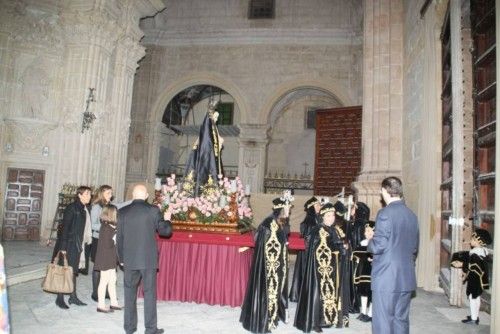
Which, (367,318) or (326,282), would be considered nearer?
(326,282)

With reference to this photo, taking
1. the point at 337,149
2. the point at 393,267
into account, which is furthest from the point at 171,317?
the point at 337,149

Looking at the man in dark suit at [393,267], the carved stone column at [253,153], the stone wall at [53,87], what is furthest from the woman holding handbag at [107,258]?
the carved stone column at [253,153]

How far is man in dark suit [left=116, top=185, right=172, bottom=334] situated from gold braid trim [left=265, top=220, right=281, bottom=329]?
122 centimetres

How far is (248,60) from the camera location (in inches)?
675

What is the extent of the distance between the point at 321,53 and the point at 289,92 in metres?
2.12

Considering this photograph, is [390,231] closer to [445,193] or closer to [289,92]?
[445,193]

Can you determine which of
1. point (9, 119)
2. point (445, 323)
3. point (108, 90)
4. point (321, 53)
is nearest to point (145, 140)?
point (108, 90)

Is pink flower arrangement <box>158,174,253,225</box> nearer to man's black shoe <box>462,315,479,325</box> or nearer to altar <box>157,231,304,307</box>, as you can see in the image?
altar <box>157,231,304,307</box>

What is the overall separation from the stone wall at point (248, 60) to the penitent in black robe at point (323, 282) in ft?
38.0

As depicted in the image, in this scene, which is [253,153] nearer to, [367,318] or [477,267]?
[367,318]

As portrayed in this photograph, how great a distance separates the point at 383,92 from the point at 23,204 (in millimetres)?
10834

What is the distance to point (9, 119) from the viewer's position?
11.8m

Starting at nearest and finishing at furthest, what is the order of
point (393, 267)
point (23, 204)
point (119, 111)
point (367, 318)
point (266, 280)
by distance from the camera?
point (393, 267) → point (266, 280) → point (367, 318) → point (23, 204) → point (119, 111)

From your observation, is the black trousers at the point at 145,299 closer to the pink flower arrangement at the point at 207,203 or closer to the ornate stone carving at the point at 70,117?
the pink flower arrangement at the point at 207,203
